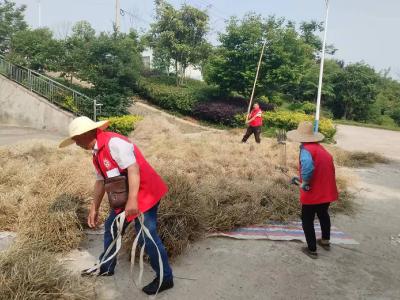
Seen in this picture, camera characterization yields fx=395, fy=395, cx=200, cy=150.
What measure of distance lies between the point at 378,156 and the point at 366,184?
3.55 meters

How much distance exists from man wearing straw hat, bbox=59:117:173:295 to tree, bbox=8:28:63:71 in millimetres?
15159

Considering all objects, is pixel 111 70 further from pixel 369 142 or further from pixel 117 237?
pixel 117 237

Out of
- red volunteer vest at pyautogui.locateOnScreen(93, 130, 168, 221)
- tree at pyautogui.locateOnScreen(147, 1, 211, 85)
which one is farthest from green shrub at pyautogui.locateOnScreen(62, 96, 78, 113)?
red volunteer vest at pyautogui.locateOnScreen(93, 130, 168, 221)

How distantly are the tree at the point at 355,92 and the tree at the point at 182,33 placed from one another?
30.7 ft

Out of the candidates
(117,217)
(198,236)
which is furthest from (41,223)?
(198,236)

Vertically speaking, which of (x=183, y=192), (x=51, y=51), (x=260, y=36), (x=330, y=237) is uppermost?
(x=260, y=36)

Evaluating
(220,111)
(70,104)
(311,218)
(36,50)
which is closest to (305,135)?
(311,218)

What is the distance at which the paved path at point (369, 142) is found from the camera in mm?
13244

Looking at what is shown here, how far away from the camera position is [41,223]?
12.9 ft

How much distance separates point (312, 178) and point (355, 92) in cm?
2340

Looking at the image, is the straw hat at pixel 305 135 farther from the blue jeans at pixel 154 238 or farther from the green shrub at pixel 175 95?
the green shrub at pixel 175 95

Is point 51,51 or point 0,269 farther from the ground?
point 51,51

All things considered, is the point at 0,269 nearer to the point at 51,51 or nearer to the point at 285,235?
the point at 285,235

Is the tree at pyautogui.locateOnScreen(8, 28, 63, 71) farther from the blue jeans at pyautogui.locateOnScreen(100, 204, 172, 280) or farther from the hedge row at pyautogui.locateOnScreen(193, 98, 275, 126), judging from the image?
the blue jeans at pyautogui.locateOnScreen(100, 204, 172, 280)
